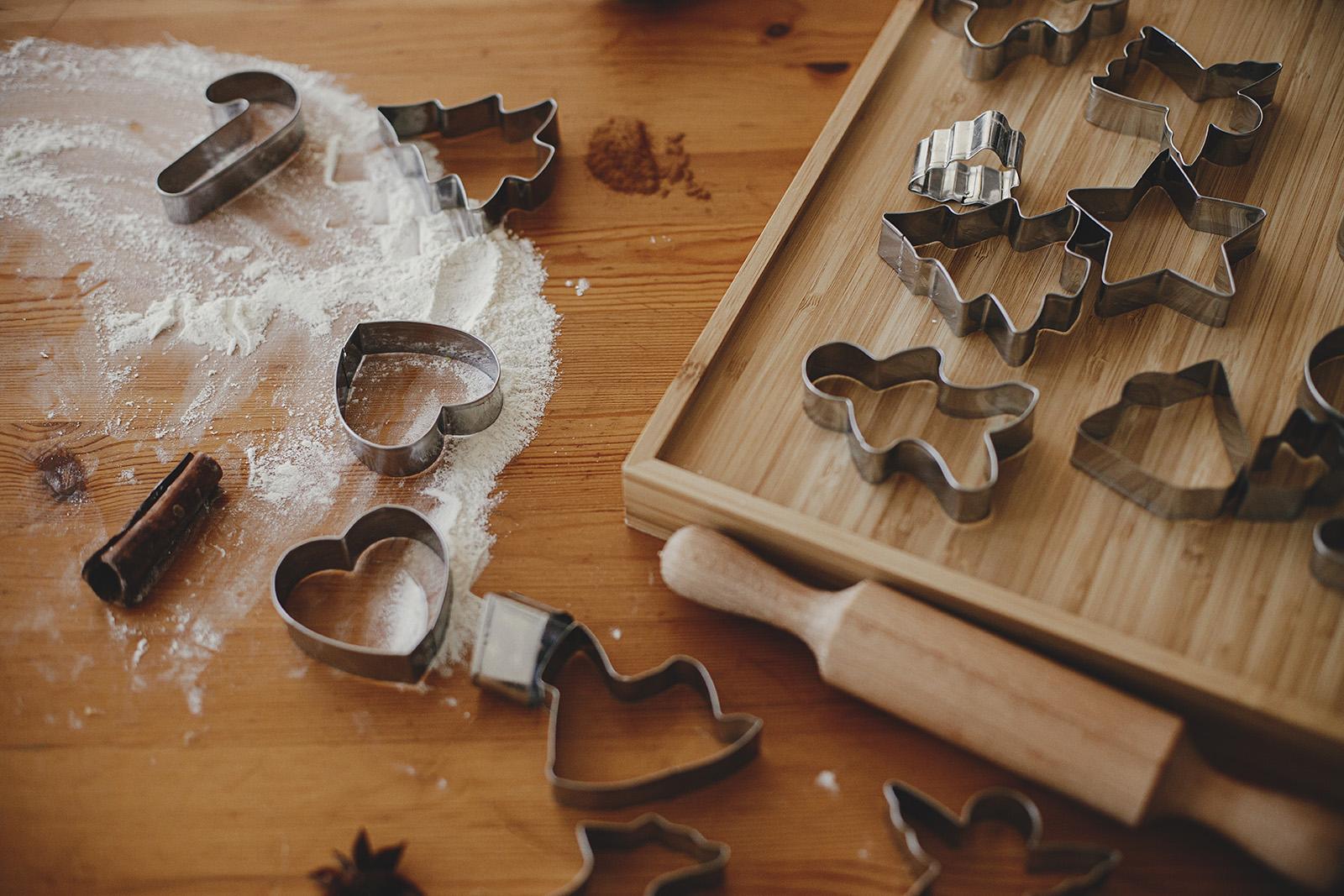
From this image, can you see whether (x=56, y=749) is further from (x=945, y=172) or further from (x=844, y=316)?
(x=945, y=172)

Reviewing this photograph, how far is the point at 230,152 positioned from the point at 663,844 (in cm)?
90

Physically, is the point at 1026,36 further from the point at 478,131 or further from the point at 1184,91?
the point at 478,131

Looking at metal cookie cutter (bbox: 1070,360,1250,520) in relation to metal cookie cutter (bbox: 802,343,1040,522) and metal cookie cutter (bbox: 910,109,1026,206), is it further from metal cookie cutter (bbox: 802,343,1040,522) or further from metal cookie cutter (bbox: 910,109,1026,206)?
metal cookie cutter (bbox: 910,109,1026,206)

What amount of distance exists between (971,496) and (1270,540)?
8.8 inches

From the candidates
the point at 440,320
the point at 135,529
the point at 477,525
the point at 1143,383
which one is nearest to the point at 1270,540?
the point at 1143,383

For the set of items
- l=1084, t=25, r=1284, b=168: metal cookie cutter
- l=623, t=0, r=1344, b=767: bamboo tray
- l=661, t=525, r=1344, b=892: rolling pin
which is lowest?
l=661, t=525, r=1344, b=892: rolling pin

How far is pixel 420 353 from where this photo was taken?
3.37ft

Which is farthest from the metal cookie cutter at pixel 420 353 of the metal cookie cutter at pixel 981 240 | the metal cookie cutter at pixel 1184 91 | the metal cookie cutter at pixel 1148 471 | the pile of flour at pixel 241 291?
the metal cookie cutter at pixel 1184 91

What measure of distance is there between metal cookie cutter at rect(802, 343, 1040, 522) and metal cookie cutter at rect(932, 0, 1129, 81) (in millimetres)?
385

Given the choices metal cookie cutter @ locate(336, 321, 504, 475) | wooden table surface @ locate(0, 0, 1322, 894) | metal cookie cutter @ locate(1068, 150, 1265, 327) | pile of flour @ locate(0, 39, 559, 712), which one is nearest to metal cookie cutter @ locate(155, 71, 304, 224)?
pile of flour @ locate(0, 39, 559, 712)

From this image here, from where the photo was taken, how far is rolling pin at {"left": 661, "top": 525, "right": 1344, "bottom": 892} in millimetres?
693

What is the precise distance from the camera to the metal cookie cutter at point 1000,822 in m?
0.72

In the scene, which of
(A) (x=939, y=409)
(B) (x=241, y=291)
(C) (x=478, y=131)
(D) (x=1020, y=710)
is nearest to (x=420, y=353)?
(B) (x=241, y=291)

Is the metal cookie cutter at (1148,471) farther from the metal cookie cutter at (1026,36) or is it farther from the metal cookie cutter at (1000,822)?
the metal cookie cutter at (1026,36)
